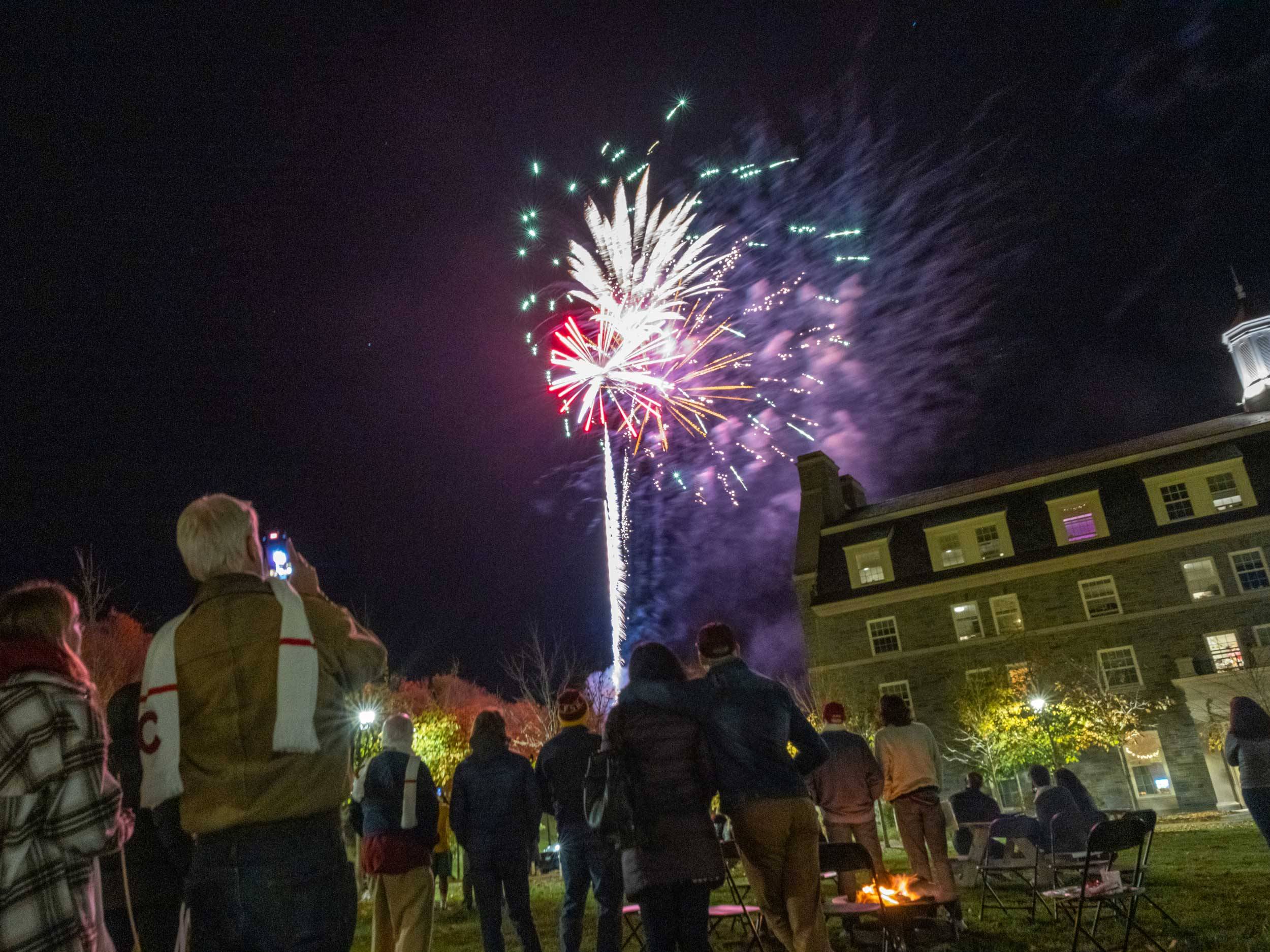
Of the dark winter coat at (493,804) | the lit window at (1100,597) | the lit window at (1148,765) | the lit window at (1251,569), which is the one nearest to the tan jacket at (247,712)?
the dark winter coat at (493,804)

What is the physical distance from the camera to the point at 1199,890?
27.2ft

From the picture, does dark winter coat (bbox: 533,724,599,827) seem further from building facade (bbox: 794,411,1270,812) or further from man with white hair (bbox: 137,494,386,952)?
building facade (bbox: 794,411,1270,812)

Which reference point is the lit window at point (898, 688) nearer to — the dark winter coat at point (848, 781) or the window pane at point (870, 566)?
the window pane at point (870, 566)

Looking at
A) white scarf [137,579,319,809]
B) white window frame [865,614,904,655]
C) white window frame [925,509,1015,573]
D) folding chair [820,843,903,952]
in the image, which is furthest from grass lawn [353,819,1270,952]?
white window frame [925,509,1015,573]

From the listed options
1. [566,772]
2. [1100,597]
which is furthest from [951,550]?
[566,772]

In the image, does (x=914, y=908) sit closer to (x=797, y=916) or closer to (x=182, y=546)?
(x=797, y=916)

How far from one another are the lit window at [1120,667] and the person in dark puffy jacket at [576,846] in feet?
90.1

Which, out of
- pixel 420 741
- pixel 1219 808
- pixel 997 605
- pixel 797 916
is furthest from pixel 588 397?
pixel 1219 808

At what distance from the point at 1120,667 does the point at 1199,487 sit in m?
6.84

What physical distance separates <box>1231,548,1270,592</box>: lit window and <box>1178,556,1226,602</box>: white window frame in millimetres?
455

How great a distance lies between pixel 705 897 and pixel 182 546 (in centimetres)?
297

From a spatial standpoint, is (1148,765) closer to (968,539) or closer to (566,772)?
(968,539)

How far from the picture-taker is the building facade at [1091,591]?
26531mm

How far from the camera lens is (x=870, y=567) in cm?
3403
